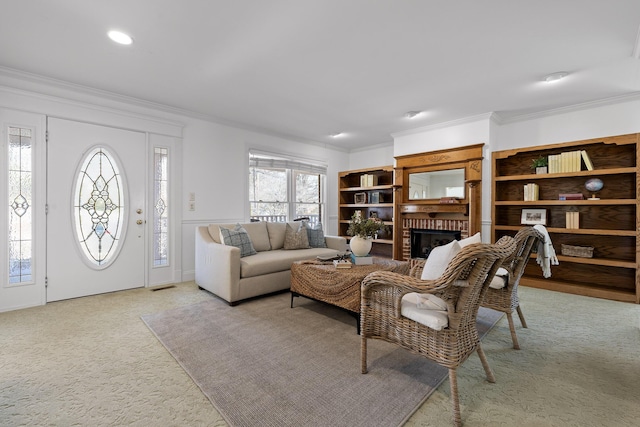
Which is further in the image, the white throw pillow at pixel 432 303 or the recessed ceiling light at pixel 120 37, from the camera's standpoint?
the recessed ceiling light at pixel 120 37

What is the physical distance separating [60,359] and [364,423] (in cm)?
213

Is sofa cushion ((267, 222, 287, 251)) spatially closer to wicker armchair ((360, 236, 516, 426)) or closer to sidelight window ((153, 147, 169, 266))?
sidelight window ((153, 147, 169, 266))

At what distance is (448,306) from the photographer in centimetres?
154

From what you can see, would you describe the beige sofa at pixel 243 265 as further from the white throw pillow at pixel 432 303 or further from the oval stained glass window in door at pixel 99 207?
the white throw pillow at pixel 432 303

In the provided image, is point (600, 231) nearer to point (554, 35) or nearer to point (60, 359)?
point (554, 35)

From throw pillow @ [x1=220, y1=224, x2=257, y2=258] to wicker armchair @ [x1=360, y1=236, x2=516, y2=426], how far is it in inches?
87.2

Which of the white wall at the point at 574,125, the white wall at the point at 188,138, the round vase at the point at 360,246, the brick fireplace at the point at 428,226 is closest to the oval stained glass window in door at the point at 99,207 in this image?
the white wall at the point at 188,138

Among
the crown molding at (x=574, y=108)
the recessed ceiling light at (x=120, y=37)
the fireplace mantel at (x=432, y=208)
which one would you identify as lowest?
the fireplace mantel at (x=432, y=208)

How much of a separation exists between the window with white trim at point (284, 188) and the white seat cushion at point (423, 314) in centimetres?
393

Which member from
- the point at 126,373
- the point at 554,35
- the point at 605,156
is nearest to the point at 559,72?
the point at 554,35

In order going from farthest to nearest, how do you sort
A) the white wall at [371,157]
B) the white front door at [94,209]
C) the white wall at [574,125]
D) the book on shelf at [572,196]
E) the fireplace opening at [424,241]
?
1. the white wall at [371,157]
2. the fireplace opening at [424,241]
3. the book on shelf at [572,196]
4. the white wall at [574,125]
5. the white front door at [94,209]

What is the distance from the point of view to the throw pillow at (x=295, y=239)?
4309 mm

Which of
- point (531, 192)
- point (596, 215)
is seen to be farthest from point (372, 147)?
point (596, 215)

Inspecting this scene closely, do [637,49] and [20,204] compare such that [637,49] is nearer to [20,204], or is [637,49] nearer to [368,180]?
[368,180]
